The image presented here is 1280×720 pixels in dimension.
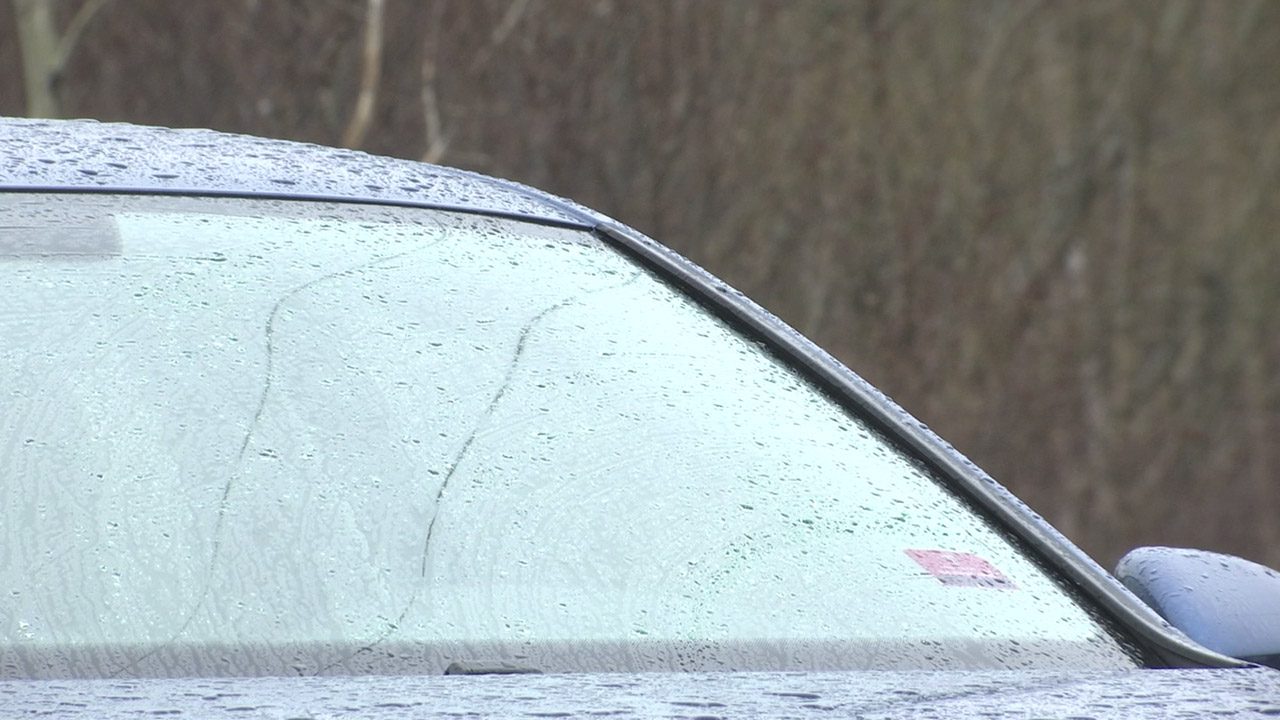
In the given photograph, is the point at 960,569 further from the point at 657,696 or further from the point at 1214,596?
the point at 657,696

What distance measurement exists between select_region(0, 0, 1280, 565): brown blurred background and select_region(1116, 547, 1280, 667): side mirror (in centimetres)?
677

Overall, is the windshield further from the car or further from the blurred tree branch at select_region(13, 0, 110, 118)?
the blurred tree branch at select_region(13, 0, 110, 118)

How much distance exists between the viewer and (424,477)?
170cm

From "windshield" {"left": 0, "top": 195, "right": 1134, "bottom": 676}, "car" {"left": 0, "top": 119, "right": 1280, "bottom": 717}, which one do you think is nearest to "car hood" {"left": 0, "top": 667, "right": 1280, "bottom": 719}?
"car" {"left": 0, "top": 119, "right": 1280, "bottom": 717}

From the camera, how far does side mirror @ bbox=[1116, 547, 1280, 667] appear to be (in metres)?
1.90

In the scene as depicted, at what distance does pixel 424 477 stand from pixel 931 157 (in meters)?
8.15

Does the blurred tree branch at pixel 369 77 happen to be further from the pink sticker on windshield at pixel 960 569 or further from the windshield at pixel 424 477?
the pink sticker on windshield at pixel 960 569

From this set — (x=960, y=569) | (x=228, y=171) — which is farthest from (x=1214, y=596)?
(x=228, y=171)

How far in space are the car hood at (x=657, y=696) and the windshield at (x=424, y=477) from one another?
0.13 metres

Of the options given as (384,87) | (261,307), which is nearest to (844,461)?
(261,307)

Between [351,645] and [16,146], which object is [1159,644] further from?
[16,146]

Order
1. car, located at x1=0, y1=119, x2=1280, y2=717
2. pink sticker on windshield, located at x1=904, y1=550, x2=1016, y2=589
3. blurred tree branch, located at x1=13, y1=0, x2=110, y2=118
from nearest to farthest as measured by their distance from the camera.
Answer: car, located at x1=0, y1=119, x2=1280, y2=717
pink sticker on windshield, located at x1=904, y1=550, x2=1016, y2=589
blurred tree branch, located at x1=13, y1=0, x2=110, y2=118

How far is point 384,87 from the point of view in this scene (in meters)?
8.80

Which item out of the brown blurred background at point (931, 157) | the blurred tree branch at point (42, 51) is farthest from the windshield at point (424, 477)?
the brown blurred background at point (931, 157)
